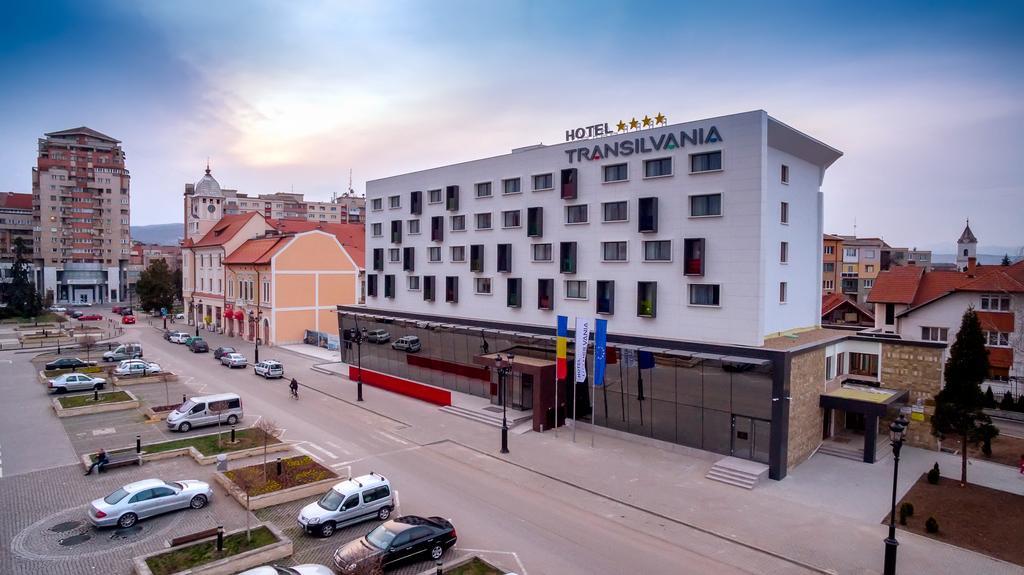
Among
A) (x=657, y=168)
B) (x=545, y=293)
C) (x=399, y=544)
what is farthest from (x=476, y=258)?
(x=399, y=544)

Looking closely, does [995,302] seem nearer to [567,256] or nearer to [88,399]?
[567,256]

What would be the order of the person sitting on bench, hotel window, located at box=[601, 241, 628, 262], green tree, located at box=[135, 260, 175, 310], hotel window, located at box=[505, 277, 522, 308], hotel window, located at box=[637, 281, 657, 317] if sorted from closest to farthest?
the person sitting on bench, hotel window, located at box=[637, 281, 657, 317], hotel window, located at box=[601, 241, 628, 262], hotel window, located at box=[505, 277, 522, 308], green tree, located at box=[135, 260, 175, 310]

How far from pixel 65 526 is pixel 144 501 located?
242 centimetres

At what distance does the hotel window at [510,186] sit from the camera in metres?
37.1

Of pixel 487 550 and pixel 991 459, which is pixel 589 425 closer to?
pixel 487 550

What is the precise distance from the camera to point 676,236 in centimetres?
2944

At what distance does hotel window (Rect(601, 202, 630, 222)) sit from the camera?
103 ft

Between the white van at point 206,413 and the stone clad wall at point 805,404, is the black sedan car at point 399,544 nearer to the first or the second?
the stone clad wall at point 805,404

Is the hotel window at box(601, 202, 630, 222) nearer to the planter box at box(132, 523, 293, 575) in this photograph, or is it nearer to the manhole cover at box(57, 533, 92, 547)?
the planter box at box(132, 523, 293, 575)

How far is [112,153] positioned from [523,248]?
4486 inches

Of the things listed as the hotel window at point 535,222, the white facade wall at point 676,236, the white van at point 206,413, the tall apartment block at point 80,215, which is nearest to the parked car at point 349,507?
the white van at point 206,413

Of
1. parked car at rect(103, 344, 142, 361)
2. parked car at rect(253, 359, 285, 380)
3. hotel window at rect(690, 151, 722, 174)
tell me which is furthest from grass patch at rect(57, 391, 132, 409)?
hotel window at rect(690, 151, 722, 174)

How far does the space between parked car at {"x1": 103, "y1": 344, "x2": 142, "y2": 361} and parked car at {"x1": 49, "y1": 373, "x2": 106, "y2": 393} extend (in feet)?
39.0

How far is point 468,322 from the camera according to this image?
128 feet
